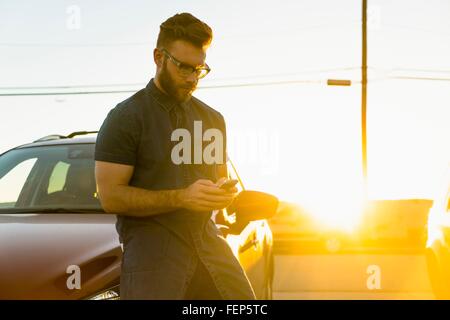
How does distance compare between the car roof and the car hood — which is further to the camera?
the car roof

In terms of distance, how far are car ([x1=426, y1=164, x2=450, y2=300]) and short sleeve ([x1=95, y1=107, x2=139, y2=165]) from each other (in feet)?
9.19

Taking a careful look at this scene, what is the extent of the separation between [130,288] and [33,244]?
938 mm

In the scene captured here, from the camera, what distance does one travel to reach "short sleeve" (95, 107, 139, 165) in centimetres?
313

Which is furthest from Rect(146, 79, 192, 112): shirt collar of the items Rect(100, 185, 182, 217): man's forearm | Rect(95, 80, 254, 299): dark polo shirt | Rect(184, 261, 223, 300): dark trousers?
Rect(184, 261, 223, 300): dark trousers

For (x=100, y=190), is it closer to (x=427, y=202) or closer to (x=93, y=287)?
(x=93, y=287)

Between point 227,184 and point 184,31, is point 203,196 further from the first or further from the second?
point 184,31

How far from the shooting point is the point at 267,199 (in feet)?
14.3

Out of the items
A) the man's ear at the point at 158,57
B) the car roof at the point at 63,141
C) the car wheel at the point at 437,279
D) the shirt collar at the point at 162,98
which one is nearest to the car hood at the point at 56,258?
the shirt collar at the point at 162,98

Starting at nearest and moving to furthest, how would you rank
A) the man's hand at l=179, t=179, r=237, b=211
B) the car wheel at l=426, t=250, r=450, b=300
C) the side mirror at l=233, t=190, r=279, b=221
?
the man's hand at l=179, t=179, r=237, b=211, the side mirror at l=233, t=190, r=279, b=221, the car wheel at l=426, t=250, r=450, b=300

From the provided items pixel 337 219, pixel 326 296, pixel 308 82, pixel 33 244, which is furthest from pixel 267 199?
pixel 308 82

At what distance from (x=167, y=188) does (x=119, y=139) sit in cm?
28

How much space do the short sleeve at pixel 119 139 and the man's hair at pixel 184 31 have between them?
377 millimetres

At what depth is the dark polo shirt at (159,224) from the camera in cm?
306

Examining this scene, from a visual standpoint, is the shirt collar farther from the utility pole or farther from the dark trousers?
the utility pole
